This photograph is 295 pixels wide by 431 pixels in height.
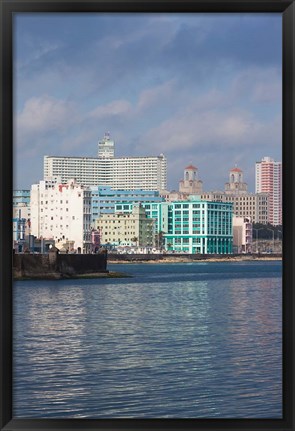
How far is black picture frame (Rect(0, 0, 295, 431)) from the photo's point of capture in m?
1.50

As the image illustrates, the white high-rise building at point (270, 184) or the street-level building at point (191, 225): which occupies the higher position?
the white high-rise building at point (270, 184)

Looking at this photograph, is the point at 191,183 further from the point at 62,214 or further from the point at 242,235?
the point at 62,214

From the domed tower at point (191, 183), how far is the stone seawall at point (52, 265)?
63.3 feet

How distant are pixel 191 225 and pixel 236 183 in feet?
18.4

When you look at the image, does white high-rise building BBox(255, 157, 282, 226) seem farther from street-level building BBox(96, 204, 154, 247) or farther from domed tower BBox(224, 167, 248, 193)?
street-level building BBox(96, 204, 154, 247)

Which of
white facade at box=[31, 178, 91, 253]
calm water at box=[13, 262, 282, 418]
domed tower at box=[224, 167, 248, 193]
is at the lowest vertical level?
calm water at box=[13, 262, 282, 418]

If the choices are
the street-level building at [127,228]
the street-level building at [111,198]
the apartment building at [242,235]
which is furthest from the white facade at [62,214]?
the apartment building at [242,235]

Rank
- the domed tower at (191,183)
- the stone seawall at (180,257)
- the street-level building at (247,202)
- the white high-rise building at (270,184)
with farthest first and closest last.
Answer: the domed tower at (191,183) < the street-level building at (247,202) < the white high-rise building at (270,184) < the stone seawall at (180,257)

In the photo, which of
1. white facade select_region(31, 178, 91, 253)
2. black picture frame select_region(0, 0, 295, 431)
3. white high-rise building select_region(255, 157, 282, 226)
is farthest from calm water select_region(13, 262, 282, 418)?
white high-rise building select_region(255, 157, 282, 226)

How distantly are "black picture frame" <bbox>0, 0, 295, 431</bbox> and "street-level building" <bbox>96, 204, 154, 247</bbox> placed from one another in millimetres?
37010

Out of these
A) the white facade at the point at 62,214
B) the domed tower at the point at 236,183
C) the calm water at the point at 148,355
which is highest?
the domed tower at the point at 236,183

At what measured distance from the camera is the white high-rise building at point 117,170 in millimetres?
46559

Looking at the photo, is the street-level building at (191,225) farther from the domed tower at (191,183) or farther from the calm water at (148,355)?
the calm water at (148,355)
